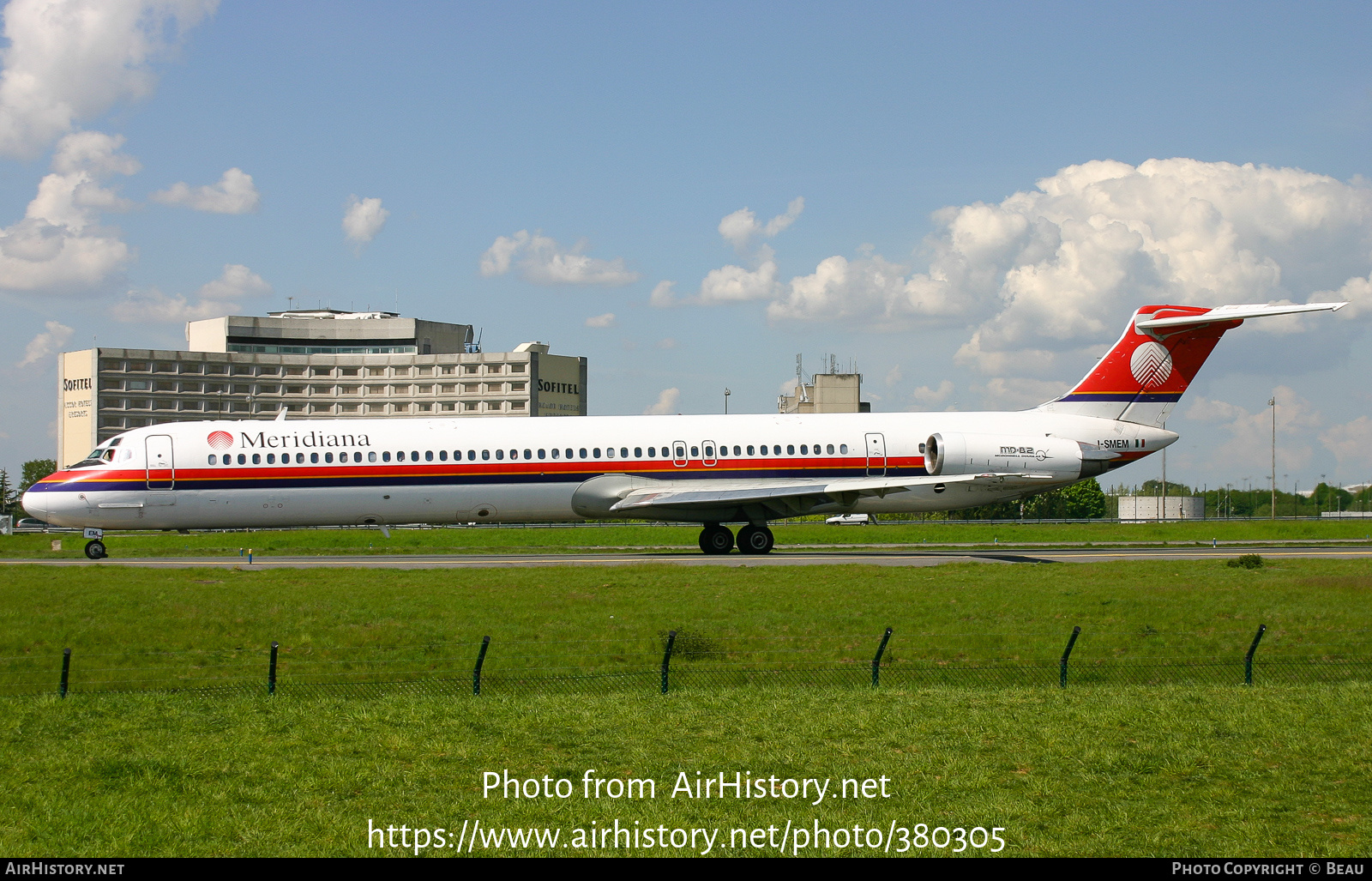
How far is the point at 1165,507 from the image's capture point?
98375mm

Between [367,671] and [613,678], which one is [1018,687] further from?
[367,671]

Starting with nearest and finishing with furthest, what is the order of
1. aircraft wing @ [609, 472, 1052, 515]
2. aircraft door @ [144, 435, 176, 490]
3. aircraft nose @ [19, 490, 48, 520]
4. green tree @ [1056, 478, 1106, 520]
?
aircraft nose @ [19, 490, 48, 520] < aircraft door @ [144, 435, 176, 490] < aircraft wing @ [609, 472, 1052, 515] < green tree @ [1056, 478, 1106, 520]

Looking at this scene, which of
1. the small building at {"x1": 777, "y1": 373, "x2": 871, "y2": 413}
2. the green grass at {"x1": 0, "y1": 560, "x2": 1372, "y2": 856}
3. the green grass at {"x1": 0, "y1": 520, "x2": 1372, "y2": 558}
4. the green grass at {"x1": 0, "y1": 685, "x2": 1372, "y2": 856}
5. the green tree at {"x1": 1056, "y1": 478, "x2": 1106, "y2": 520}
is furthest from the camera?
the small building at {"x1": 777, "y1": 373, "x2": 871, "y2": 413}

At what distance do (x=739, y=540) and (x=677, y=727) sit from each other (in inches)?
888

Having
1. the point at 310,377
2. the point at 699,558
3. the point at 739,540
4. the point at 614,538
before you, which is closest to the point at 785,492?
the point at 739,540

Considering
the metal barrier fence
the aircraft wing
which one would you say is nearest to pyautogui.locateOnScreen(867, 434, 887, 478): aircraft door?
the aircraft wing

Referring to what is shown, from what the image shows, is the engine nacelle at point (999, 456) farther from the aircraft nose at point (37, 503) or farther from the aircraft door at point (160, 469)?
the aircraft nose at point (37, 503)

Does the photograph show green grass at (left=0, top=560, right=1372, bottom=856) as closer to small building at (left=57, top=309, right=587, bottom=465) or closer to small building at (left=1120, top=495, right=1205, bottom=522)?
small building at (left=1120, top=495, right=1205, bottom=522)

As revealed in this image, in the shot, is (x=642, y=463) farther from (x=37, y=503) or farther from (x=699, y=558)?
(x=37, y=503)

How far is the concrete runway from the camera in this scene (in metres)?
31.3

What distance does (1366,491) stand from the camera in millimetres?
119312

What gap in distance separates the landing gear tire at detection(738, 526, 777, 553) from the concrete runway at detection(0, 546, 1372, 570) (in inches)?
14.0

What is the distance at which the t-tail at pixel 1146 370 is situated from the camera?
117 ft

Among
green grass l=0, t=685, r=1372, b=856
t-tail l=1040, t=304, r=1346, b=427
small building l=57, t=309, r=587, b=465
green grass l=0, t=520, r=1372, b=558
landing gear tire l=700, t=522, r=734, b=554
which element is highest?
small building l=57, t=309, r=587, b=465
